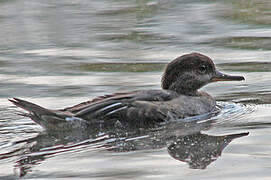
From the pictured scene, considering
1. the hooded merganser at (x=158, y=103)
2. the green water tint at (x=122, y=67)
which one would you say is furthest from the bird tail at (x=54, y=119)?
the green water tint at (x=122, y=67)

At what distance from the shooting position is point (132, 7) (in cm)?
1767

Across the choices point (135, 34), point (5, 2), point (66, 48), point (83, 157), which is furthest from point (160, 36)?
point (83, 157)

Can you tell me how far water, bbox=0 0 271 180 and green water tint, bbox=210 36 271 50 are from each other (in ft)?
0.06

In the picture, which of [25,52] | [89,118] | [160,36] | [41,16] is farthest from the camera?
[41,16]

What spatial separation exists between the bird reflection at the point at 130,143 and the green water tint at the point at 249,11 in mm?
6935

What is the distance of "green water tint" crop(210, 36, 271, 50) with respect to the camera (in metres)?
13.2

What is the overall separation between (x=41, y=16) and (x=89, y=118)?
8800mm

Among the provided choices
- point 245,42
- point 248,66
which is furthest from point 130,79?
point 245,42

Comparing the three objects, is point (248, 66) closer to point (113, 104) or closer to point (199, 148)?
point (113, 104)

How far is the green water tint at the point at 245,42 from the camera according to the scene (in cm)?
1321

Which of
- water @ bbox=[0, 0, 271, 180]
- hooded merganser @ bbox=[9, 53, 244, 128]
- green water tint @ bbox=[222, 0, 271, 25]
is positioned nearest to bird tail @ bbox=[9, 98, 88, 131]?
hooded merganser @ bbox=[9, 53, 244, 128]

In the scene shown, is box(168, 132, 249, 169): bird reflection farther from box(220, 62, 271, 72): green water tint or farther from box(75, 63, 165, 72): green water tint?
box(75, 63, 165, 72): green water tint

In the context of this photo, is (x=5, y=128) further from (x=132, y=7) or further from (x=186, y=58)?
(x=132, y=7)

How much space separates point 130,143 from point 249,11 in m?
8.84
